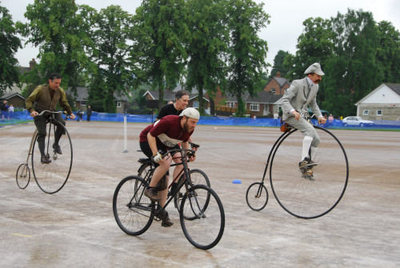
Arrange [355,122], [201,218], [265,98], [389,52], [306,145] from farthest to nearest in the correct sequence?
[265,98] < [389,52] < [355,122] < [306,145] < [201,218]

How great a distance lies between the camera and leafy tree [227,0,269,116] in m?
74.9

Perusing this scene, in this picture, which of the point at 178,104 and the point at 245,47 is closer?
the point at 178,104

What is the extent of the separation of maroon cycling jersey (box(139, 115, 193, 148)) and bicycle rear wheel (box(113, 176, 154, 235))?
2.01 ft

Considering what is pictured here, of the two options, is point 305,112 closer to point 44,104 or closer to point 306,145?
point 306,145

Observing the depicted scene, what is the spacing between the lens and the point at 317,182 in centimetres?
752

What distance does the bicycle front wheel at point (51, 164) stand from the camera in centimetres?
891

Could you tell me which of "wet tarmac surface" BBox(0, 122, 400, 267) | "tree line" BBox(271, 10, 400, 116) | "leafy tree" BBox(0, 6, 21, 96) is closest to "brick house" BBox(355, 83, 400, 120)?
"tree line" BBox(271, 10, 400, 116)

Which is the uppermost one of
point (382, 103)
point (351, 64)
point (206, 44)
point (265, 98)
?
point (206, 44)

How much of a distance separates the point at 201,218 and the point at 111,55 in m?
78.0

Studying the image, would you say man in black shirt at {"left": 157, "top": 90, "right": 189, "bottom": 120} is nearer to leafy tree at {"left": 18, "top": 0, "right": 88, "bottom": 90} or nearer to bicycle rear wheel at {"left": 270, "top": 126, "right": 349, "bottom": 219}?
bicycle rear wheel at {"left": 270, "top": 126, "right": 349, "bottom": 219}

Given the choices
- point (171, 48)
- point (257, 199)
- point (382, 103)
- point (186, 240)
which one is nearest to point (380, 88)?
point (382, 103)

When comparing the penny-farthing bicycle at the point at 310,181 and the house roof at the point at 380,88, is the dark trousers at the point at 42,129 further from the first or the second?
the house roof at the point at 380,88

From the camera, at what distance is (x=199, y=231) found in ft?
17.5

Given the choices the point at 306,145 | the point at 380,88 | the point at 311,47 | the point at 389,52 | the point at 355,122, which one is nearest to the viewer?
the point at 306,145
